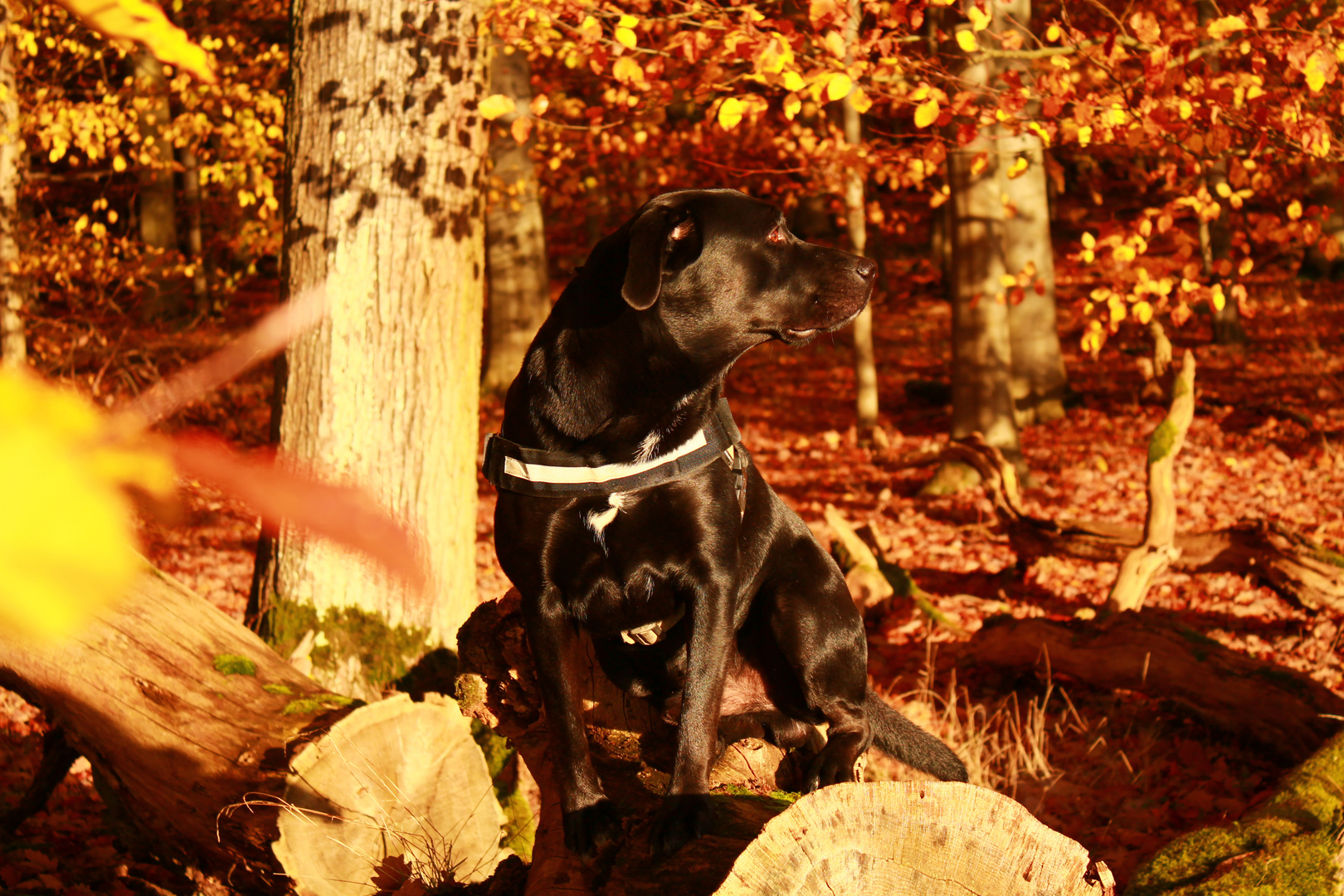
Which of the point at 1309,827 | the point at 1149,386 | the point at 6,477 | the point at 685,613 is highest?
the point at 6,477

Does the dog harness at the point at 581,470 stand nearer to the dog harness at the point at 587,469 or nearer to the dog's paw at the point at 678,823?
the dog harness at the point at 587,469

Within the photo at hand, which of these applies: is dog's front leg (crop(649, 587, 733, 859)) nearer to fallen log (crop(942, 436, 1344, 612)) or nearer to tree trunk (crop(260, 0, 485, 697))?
tree trunk (crop(260, 0, 485, 697))

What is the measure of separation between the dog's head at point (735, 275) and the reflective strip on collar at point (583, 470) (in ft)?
1.02

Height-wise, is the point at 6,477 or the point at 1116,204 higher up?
the point at 6,477

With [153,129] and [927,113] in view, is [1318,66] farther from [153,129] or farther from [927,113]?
[153,129]

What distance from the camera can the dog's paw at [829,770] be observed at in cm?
311

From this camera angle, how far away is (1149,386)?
1361 centimetres

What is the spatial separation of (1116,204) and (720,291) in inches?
1154

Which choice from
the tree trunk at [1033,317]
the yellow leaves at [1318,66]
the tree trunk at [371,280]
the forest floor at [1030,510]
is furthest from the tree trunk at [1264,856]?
the tree trunk at [1033,317]

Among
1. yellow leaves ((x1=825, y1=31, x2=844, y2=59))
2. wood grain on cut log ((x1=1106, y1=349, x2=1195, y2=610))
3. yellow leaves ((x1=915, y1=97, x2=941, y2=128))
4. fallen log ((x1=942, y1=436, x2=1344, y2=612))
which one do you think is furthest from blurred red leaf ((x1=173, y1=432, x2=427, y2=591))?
fallen log ((x1=942, y1=436, x2=1344, y2=612))

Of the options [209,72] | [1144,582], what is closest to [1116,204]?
[1144,582]

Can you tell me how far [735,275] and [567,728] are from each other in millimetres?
1356

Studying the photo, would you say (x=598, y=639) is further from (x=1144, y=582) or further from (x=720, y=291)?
→ (x=1144, y=582)

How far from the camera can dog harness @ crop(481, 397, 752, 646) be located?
9.45 feet
